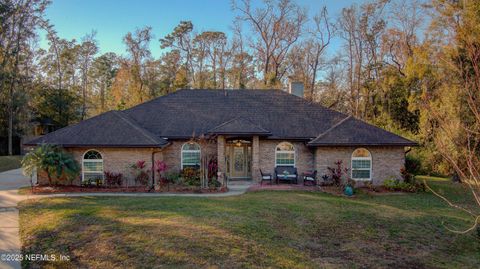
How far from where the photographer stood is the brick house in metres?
15.5

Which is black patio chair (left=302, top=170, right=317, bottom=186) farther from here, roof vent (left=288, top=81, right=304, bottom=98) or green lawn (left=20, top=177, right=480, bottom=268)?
roof vent (left=288, top=81, right=304, bottom=98)

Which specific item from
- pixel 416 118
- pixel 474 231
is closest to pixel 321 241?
pixel 474 231

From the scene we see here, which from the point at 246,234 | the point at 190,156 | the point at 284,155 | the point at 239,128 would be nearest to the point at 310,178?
the point at 284,155

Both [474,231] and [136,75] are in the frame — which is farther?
[136,75]

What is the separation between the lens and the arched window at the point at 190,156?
17250mm

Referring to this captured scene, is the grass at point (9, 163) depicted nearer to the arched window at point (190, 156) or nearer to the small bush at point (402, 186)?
the arched window at point (190, 156)

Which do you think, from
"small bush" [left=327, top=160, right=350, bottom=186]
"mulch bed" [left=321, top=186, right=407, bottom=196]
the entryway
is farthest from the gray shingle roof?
"mulch bed" [left=321, top=186, right=407, bottom=196]

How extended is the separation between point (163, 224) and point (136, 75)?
101 ft

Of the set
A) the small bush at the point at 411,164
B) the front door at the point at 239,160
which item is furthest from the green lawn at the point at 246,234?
the small bush at the point at 411,164

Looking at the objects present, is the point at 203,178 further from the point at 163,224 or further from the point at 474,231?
the point at 474,231

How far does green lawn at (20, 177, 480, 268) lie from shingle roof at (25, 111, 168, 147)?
3.66 metres

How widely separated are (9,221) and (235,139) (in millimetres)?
11283

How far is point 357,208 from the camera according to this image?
11.2m

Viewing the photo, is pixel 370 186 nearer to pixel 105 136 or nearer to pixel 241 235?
pixel 241 235
